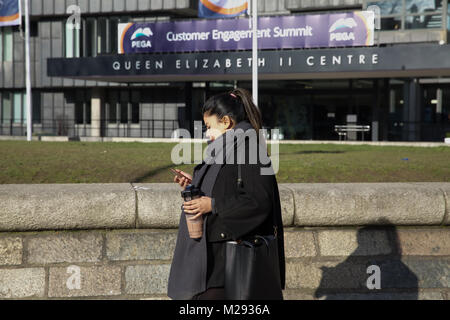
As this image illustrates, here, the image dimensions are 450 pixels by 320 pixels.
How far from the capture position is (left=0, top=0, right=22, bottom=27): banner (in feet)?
105

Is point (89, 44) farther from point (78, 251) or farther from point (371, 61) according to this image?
point (78, 251)

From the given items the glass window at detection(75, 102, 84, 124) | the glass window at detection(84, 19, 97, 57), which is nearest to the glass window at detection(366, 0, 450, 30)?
the glass window at detection(84, 19, 97, 57)

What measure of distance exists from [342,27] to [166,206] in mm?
26777

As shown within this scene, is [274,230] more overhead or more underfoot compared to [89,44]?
more underfoot

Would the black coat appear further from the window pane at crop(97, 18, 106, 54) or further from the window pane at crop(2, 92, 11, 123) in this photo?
the window pane at crop(2, 92, 11, 123)

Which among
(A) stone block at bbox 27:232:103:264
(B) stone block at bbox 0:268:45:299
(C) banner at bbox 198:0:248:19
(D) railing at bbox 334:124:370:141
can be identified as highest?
(C) banner at bbox 198:0:248:19

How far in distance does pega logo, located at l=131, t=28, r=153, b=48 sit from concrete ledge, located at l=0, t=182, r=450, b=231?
2971 centimetres

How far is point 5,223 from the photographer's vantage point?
18.2 feet

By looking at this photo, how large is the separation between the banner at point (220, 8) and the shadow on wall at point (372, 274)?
958 inches

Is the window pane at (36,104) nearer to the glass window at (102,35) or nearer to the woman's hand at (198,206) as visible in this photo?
the glass window at (102,35)

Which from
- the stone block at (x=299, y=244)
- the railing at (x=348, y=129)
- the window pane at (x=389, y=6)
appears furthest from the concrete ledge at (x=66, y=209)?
the window pane at (x=389, y=6)

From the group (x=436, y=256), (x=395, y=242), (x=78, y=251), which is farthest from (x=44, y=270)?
(x=436, y=256)

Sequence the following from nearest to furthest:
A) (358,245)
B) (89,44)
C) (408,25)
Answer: (358,245)
(408,25)
(89,44)

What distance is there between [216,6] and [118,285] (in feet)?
85.4
